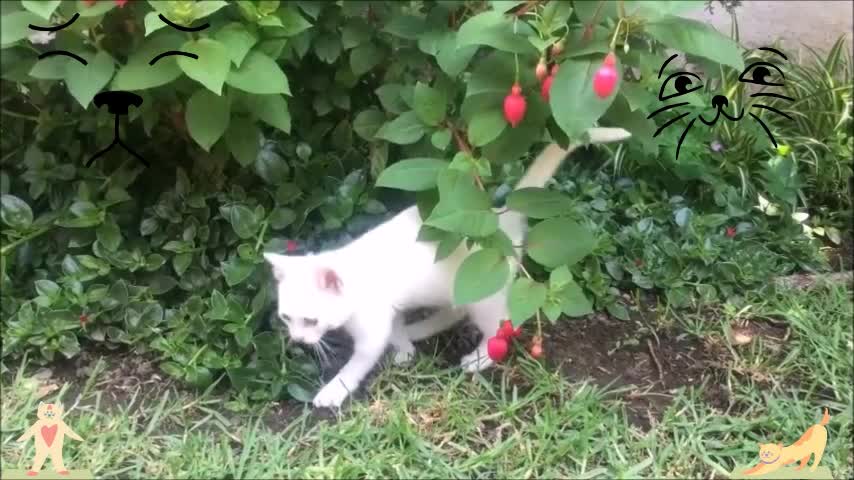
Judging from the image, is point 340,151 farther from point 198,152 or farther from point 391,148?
point 198,152

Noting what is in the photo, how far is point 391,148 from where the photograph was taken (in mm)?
1021

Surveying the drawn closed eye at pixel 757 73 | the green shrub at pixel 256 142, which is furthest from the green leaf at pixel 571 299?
the drawn closed eye at pixel 757 73

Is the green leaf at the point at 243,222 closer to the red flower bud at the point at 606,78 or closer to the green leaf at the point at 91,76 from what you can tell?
the green leaf at the point at 91,76

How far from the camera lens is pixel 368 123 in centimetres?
105

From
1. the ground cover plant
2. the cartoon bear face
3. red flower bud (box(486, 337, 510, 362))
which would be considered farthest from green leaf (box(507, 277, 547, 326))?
the cartoon bear face

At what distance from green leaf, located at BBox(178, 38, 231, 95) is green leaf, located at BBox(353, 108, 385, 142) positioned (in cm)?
28

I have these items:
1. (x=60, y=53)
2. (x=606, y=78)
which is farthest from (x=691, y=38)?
(x=60, y=53)

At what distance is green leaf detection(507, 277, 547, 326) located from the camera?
2.76ft

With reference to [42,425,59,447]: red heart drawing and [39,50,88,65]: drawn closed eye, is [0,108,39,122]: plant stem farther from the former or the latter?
[42,425,59,447]: red heart drawing

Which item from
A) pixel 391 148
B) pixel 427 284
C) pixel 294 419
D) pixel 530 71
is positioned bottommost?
pixel 294 419

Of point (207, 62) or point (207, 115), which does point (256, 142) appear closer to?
point (207, 115)

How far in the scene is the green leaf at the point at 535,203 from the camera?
0.89 meters

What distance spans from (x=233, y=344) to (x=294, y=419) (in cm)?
14

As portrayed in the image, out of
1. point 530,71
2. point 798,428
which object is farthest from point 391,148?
point 798,428
